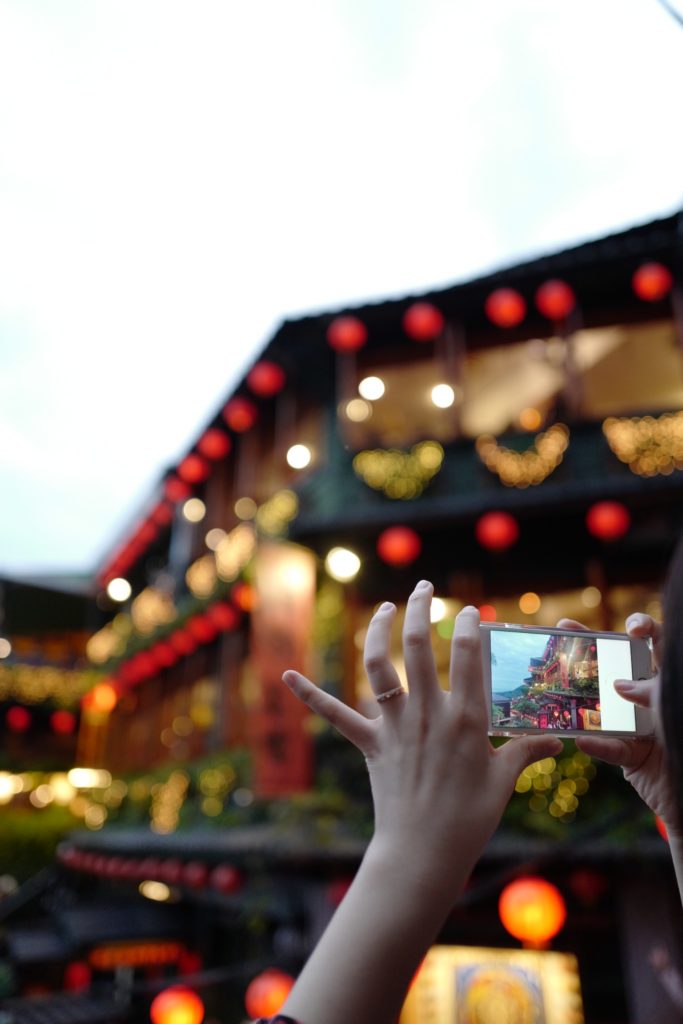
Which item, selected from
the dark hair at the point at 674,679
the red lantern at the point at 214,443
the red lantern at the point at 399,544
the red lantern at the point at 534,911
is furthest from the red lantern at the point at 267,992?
the red lantern at the point at 214,443

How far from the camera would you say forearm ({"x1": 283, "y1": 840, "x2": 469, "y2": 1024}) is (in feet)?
3.61

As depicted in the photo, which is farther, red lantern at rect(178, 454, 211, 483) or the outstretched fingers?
red lantern at rect(178, 454, 211, 483)

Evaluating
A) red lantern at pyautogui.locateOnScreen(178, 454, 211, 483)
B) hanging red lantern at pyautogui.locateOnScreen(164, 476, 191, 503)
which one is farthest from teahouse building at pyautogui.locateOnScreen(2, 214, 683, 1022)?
hanging red lantern at pyautogui.locateOnScreen(164, 476, 191, 503)

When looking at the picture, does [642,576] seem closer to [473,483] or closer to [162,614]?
[473,483]

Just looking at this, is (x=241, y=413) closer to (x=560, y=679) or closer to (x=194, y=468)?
(x=194, y=468)

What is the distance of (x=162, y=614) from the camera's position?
17.6 meters

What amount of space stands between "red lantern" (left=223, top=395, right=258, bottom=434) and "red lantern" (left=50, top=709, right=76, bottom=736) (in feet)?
47.9

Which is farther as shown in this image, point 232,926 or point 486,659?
point 232,926

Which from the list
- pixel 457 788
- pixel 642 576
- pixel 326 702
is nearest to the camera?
pixel 457 788

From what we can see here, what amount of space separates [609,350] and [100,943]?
43.0ft

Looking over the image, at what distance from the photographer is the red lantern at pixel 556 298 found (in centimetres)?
1049

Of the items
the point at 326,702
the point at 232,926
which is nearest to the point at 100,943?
the point at 232,926

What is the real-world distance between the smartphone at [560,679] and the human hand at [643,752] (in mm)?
30

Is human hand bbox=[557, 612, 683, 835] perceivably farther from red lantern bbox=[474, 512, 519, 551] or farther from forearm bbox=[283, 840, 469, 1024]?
red lantern bbox=[474, 512, 519, 551]
